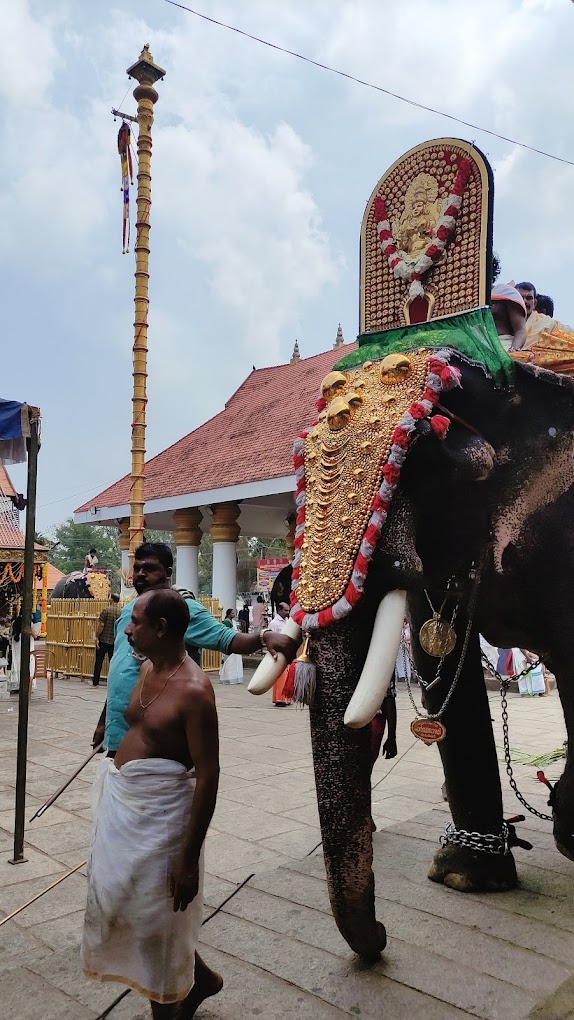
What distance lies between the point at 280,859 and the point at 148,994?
72.1 inches

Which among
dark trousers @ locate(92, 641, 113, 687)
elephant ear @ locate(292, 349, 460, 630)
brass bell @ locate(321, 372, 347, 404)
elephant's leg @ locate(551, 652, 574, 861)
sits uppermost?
brass bell @ locate(321, 372, 347, 404)

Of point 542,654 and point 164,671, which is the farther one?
point 542,654

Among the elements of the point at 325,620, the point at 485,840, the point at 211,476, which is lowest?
the point at 485,840

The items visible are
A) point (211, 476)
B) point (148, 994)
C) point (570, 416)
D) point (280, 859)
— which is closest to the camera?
point (148, 994)

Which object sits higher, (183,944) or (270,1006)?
(183,944)

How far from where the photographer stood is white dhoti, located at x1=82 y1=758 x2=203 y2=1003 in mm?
1902

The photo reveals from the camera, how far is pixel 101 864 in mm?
1942

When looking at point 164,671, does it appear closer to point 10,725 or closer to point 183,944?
point 183,944

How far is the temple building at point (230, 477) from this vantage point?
11.3 metres

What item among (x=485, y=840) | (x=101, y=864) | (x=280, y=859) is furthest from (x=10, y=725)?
(x=101, y=864)

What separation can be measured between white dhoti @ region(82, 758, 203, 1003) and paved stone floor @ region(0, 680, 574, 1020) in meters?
0.42

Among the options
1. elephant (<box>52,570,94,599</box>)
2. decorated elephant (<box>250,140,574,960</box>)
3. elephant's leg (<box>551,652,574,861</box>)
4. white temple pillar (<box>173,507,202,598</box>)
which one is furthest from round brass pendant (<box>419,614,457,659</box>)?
elephant (<box>52,570,94,599</box>)

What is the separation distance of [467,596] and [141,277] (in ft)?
24.6

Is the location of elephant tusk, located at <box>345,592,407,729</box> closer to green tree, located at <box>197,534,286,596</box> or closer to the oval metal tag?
the oval metal tag
